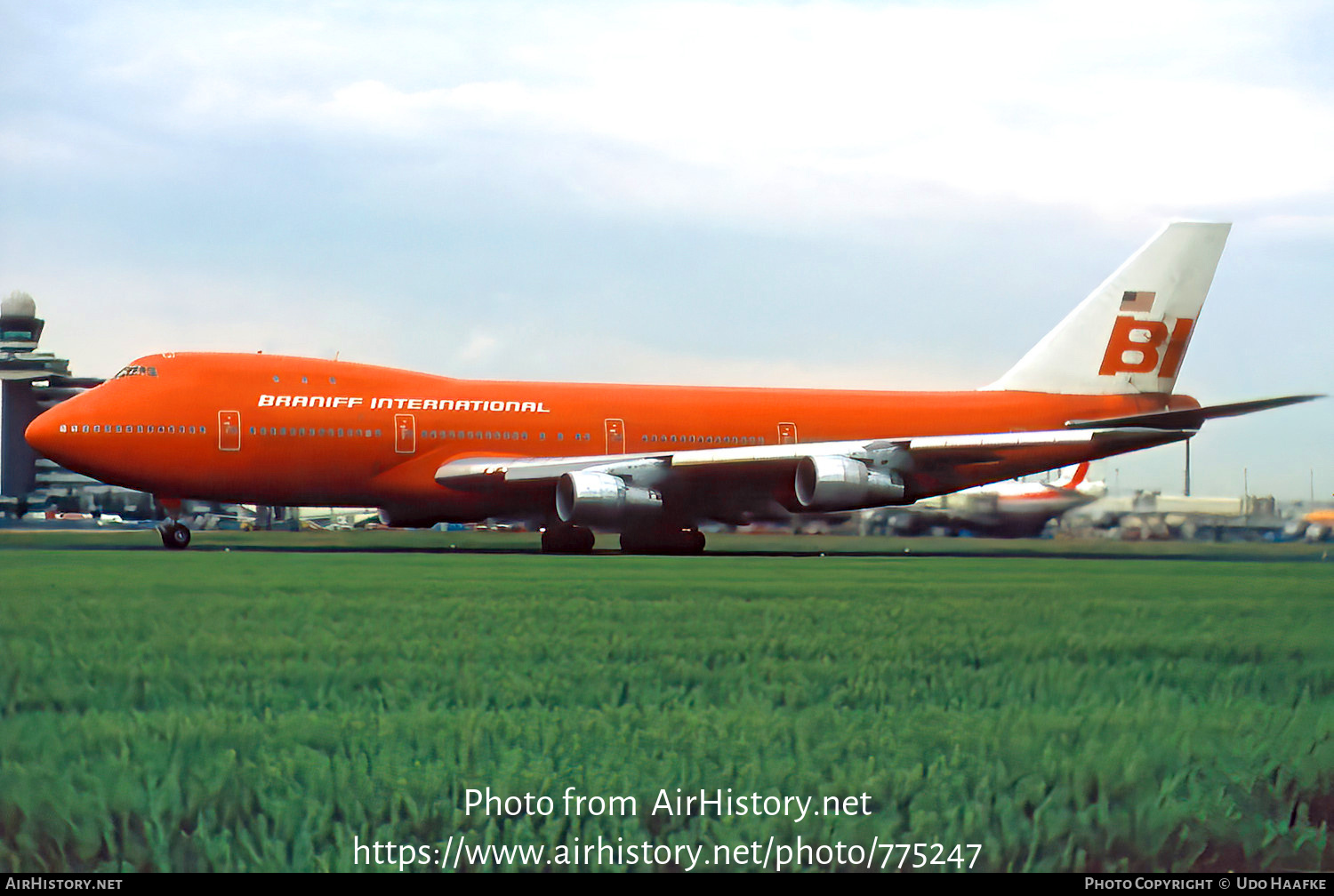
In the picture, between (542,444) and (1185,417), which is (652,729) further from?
(1185,417)

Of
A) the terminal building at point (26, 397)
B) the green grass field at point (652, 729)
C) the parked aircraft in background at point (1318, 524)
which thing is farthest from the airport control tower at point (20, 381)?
the green grass field at point (652, 729)

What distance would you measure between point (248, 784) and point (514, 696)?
6.17 feet

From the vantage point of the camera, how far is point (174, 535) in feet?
89.2

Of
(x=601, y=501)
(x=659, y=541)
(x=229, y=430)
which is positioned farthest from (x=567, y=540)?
(x=229, y=430)

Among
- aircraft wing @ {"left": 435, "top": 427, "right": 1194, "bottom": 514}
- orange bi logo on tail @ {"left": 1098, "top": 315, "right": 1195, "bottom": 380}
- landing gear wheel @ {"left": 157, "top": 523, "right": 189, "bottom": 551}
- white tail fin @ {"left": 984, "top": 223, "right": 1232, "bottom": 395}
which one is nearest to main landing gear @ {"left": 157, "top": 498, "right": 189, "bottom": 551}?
landing gear wheel @ {"left": 157, "top": 523, "right": 189, "bottom": 551}

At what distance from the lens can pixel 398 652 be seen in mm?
7395

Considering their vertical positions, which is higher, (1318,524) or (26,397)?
(26,397)

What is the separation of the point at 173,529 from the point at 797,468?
12785 mm

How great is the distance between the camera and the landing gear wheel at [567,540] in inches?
1147

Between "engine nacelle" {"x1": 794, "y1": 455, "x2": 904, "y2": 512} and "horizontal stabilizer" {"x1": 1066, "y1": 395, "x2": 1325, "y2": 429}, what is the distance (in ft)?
21.3

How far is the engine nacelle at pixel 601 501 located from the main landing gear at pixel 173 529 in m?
7.48

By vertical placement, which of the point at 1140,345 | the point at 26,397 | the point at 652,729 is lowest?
the point at 652,729

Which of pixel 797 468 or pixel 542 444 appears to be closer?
pixel 797 468

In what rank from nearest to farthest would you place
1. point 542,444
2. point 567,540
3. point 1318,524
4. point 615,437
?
point 567,540 < point 542,444 < point 615,437 < point 1318,524
